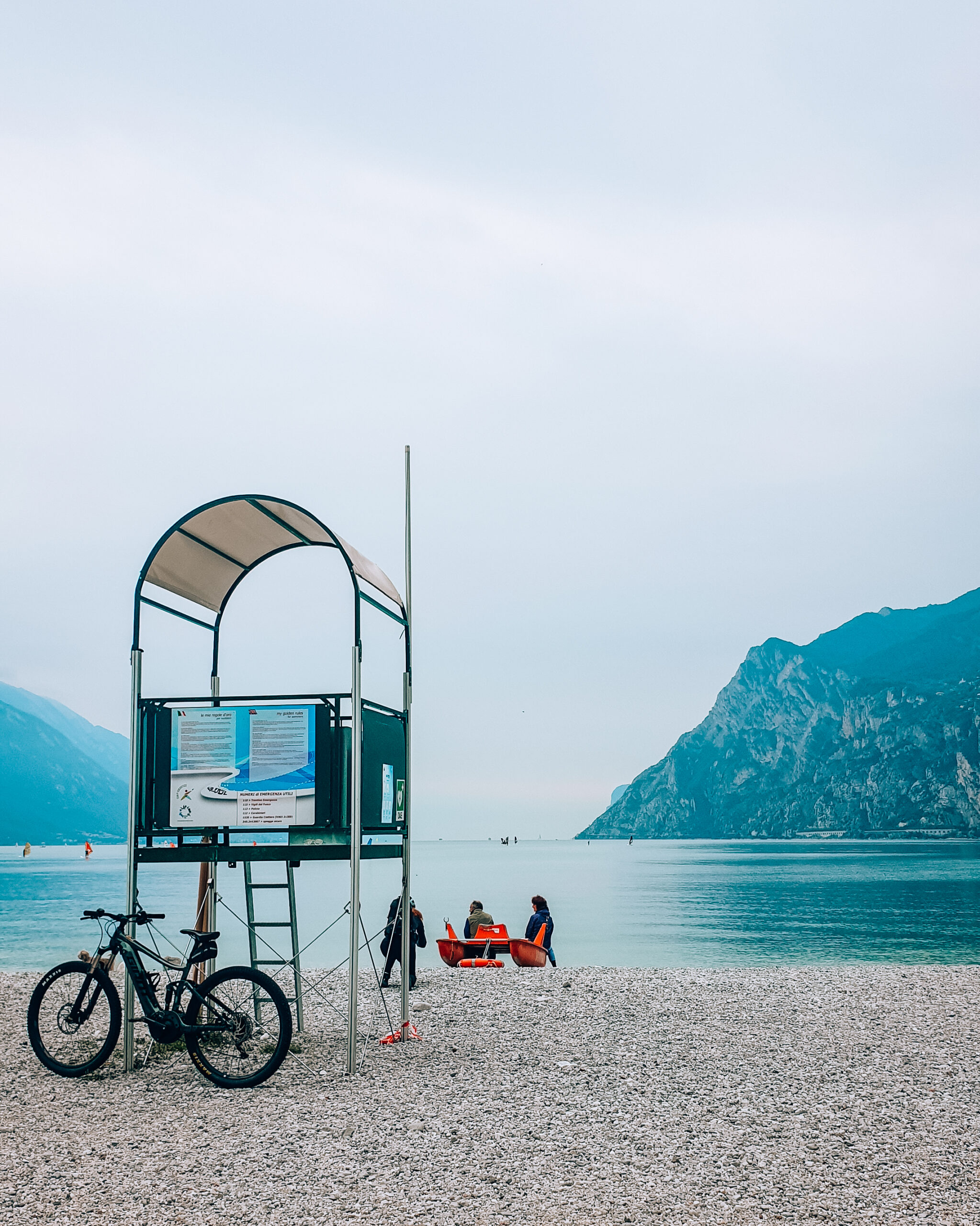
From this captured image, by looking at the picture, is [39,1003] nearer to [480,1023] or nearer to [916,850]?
[480,1023]

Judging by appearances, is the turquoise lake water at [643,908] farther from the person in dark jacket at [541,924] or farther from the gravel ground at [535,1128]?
the gravel ground at [535,1128]

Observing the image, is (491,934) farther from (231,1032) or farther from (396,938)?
(231,1032)

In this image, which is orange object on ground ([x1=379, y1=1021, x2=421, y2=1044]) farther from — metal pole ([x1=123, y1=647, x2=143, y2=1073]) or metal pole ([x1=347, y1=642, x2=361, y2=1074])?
metal pole ([x1=123, y1=647, x2=143, y2=1073])

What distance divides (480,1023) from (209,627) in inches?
208

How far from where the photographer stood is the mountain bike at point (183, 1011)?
27.8 feet

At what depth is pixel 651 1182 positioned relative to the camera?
6016mm

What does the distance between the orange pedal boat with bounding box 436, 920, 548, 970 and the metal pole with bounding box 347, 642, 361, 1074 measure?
7.64 m

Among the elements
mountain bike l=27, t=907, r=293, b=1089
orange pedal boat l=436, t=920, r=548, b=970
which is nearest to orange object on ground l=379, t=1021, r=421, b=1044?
mountain bike l=27, t=907, r=293, b=1089

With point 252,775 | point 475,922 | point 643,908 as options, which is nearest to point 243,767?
point 252,775

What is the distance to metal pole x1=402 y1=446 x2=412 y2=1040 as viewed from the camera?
10.4 meters

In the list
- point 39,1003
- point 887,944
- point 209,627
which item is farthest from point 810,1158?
point 887,944

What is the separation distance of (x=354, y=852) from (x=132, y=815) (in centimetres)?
215

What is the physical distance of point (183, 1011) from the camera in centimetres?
941

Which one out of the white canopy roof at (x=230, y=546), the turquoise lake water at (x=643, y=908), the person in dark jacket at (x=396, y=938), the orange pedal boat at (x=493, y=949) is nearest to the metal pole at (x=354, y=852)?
the white canopy roof at (x=230, y=546)
